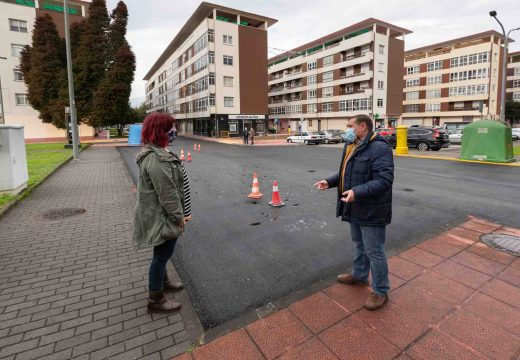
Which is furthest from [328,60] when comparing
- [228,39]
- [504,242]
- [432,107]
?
[504,242]

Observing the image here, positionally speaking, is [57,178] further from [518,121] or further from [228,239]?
[518,121]

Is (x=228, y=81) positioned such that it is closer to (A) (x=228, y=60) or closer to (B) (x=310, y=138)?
(A) (x=228, y=60)

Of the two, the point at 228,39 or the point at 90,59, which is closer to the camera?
the point at 90,59

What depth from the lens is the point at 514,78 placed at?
67.2m

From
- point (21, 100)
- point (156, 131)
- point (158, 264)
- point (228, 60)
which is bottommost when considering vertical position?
point (158, 264)

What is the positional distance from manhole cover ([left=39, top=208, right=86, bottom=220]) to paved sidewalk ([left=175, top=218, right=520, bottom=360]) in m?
5.26

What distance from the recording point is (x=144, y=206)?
292cm

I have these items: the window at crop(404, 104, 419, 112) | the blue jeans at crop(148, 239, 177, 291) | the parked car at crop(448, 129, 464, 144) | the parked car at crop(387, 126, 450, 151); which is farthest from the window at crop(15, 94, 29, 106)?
the window at crop(404, 104, 419, 112)

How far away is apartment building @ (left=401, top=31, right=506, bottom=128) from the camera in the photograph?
177 ft

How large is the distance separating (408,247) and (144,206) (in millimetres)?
3598

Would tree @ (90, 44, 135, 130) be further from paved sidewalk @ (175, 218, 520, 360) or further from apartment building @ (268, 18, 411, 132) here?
paved sidewalk @ (175, 218, 520, 360)

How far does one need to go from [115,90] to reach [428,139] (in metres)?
26.9

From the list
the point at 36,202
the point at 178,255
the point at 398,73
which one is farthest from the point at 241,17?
the point at 178,255

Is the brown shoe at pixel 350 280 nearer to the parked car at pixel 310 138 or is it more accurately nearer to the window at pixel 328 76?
the parked car at pixel 310 138
